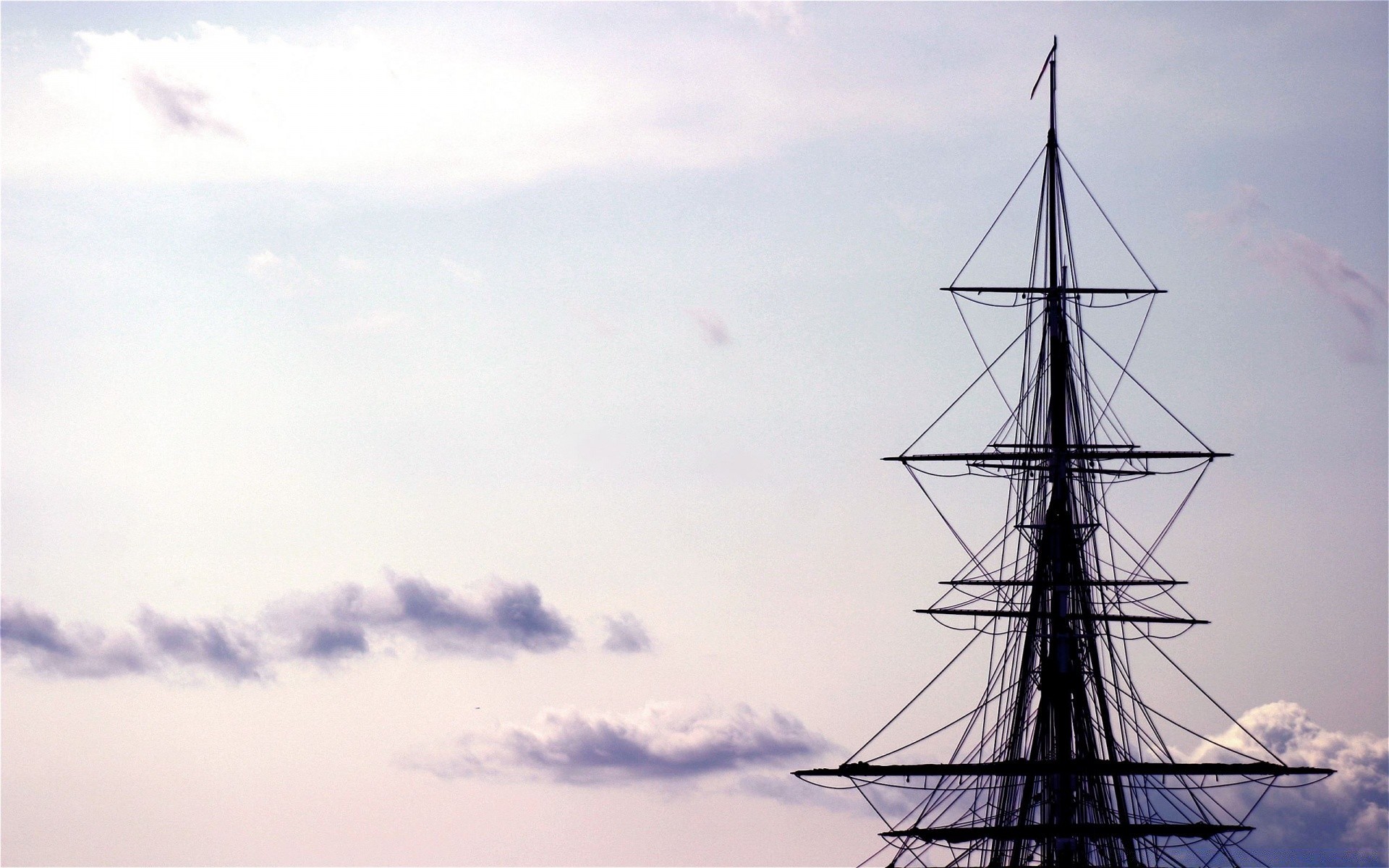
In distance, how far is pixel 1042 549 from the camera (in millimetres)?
131750

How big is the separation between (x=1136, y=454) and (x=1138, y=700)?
12475mm

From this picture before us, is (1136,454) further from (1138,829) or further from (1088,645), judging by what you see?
(1138,829)

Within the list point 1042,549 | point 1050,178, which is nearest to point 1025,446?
point 1042,549

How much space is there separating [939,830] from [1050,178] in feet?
111

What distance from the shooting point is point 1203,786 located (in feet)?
425

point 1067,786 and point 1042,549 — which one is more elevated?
point 1042,549

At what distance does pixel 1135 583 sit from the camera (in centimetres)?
13212

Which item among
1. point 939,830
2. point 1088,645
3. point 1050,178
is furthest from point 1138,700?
point 1050,178

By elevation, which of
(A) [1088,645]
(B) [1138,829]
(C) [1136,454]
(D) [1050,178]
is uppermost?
(D) [1050,178]

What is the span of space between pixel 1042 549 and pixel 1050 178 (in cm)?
1909

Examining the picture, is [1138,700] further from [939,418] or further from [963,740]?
[939,418]

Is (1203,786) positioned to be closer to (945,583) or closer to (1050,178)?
(945,583)

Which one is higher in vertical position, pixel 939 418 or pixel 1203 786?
pixel 939 418

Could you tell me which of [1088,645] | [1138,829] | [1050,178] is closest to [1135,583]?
[1088,645]
